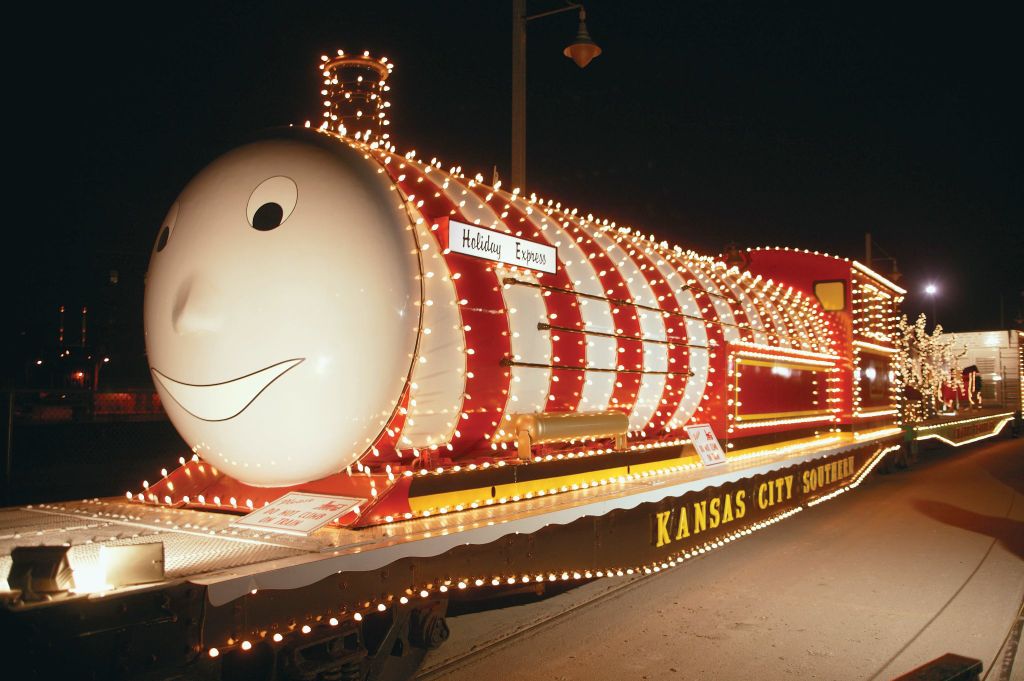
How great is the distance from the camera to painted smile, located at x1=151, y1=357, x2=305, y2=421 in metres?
3.96

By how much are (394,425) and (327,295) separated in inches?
31.7

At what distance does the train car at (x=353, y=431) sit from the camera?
2.91 meters

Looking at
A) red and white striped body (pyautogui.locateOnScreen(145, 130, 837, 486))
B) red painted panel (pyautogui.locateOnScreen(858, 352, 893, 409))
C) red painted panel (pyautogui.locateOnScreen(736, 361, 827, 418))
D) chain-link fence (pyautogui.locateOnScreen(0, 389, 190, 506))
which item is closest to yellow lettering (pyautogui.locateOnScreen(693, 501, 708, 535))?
red and white striped body (pyautogui.locateOnScreen(145, 130, 837, 486))

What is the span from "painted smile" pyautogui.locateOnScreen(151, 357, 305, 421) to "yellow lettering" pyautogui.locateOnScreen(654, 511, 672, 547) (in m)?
2.86

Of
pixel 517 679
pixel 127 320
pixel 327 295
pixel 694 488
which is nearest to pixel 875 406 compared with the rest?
pixel 694 488

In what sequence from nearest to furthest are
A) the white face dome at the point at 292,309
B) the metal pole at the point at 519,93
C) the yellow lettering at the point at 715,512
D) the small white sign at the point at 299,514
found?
the small white sign at the point at 299,514 → the white face dome at the point at 292,309 → the yellow lettering at the point at 715,512 → the metal pole at the point at 519,93

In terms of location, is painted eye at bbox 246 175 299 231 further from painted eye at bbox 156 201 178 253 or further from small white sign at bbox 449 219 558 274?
small white sign at bbox 449 219 558 274

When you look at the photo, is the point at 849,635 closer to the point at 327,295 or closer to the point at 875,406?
the point at 327,295

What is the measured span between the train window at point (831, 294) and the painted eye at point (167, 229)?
8823 millimetres

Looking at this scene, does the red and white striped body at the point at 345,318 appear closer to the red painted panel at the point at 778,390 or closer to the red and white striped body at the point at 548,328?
the red and white striped body at the point at 548,328

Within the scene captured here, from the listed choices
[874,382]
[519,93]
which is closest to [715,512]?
[519,93]

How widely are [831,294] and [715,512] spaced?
5.60 meters

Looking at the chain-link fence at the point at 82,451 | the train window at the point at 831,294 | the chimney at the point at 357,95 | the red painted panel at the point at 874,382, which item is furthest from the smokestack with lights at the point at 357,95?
the red painted panel at the point at 874,382

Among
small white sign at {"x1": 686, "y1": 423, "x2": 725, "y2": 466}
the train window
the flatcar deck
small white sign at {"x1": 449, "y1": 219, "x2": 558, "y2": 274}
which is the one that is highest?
the train window
